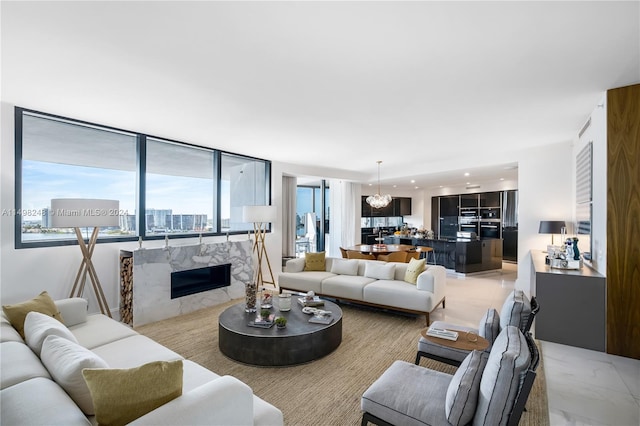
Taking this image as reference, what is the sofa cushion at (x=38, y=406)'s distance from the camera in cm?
124

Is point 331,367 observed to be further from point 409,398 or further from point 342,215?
point 342,215

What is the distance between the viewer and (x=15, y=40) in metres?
2.24

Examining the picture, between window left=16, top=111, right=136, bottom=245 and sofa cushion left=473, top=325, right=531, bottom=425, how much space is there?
4288 millimetres

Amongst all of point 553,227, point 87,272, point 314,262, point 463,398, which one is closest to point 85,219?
point 87,272

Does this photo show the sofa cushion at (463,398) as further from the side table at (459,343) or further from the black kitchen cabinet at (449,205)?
the black kitchen cabinet at (449,205)

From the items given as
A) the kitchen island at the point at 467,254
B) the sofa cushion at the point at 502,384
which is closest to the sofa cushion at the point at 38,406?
the sofa cushion at the point at 502,384

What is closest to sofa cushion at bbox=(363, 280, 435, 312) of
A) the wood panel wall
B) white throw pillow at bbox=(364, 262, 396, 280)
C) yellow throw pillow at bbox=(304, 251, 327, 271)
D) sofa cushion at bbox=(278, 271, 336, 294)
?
white throw pillow at bbox=(364, 262, 396, 280)

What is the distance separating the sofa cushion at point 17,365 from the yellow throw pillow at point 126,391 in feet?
1.96

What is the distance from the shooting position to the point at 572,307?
11.2 ft

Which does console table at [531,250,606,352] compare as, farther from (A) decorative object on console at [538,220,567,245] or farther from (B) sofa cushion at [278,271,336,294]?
(B) sofa cushion at [278,271,336,294]

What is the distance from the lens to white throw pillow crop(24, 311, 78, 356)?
1.94 m

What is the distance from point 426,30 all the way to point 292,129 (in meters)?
2.64

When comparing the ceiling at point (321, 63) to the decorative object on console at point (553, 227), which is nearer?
the ceiling at point (321, 63)

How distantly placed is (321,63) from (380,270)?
11.0 feet
